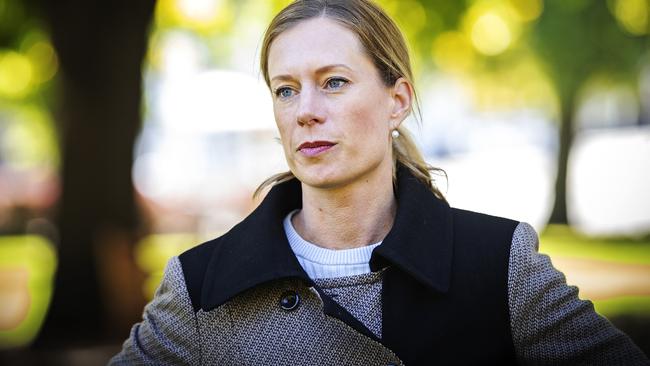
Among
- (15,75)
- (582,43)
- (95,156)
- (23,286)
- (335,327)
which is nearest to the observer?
(335,327)

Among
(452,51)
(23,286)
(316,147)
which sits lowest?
(23,286)

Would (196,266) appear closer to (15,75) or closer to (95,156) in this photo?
(95,156)

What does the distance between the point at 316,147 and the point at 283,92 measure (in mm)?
256

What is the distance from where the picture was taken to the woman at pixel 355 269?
287 centimetres

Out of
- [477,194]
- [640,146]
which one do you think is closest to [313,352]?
[640,146]

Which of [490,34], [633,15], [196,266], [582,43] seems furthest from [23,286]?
[196,266]

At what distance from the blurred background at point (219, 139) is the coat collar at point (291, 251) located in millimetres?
353

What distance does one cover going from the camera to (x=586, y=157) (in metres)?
20.2

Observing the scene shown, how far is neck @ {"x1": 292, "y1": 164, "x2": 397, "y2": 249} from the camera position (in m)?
3.12

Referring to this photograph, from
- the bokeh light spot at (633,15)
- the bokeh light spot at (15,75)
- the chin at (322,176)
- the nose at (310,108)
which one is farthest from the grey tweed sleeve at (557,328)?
the bokeh light spot at (15,75)

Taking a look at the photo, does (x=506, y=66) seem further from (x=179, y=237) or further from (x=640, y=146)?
(x=179, y=237)

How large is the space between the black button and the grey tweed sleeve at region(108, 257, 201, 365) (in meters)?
0.32

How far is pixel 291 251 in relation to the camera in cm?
307

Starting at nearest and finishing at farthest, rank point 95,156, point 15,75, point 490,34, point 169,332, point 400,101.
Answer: point 169,332 < point 400,101 < point 95,156 < point 490,34 < point 15,75
